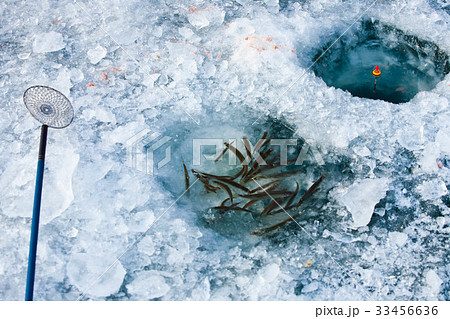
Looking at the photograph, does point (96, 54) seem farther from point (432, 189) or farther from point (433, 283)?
point (433, 283)

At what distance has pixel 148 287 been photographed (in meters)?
2.00

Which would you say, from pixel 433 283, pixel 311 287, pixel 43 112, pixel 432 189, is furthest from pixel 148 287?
pixel 432 189

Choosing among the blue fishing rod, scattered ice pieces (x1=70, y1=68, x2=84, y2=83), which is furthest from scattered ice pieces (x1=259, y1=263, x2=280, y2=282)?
scattered ice pieces (x1=70, y1=68, x2=84, y2=83)

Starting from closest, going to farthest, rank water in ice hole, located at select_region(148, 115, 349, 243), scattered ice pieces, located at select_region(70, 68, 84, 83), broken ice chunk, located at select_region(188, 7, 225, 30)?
water in ice hole, located at select_region(148, 115, 349, 243)
scattered ice pieces, located at select_region(70, 68, 84, 83)
broken ice chunk, located at select_region(188, 7, 225, 30)

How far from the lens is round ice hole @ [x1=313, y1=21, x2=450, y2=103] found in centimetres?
280

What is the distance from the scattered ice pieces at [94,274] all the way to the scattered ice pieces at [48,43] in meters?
1.66

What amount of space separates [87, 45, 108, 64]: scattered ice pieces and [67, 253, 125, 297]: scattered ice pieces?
4.79 feet

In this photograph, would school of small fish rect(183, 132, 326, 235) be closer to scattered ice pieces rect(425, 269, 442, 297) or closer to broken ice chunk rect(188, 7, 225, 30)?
scattered ice pieces rect(425, 269, 442, 297)


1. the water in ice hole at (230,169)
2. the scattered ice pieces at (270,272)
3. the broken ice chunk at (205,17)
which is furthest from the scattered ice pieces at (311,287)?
the broken ice chunk at (205,17)

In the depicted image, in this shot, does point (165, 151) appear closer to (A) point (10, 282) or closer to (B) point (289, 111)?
(B) point (289, 111)

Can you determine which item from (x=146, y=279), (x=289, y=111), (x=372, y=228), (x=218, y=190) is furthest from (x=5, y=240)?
(x=372, y=228)

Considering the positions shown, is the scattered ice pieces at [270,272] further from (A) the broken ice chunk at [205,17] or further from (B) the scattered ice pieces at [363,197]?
(A) the broken ice chunk at [205,17]

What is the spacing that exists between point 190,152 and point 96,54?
3.52 feet

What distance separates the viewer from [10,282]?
2.03 metres
